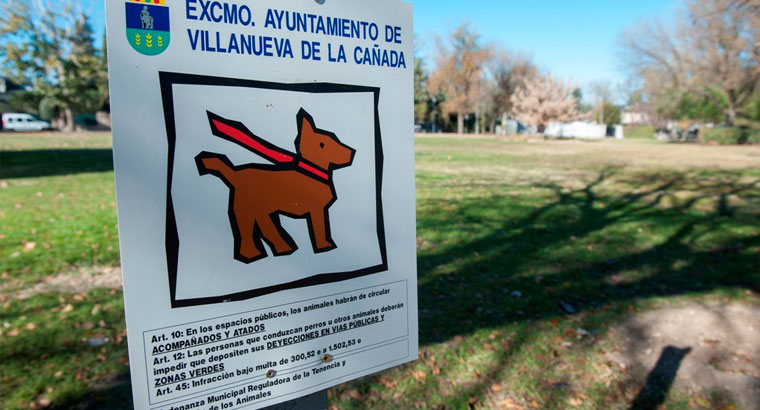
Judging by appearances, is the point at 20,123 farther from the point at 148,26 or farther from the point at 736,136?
the point at 736,136

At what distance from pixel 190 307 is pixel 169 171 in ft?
1.22

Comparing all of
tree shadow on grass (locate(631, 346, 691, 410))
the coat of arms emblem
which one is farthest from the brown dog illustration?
tree shadow on grass (locate(631, 346, 691, 410))

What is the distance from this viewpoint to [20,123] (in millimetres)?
51938

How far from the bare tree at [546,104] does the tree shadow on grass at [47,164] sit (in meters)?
46.3

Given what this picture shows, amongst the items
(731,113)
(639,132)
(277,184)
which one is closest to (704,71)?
(731,113)

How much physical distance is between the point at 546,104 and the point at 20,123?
187 ft

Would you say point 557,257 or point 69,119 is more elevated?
point 69,119

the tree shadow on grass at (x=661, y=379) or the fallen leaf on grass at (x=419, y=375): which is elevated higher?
the fallen leaf on grass at (x=419, y=375)

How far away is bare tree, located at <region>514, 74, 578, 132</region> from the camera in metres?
54.7

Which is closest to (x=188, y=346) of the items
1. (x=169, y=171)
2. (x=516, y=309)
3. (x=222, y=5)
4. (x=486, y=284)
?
(x=169, y=171)

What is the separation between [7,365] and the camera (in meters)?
3.79

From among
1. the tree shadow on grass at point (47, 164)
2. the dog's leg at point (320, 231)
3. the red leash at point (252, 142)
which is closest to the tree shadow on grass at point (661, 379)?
the dog's leg at point (320, 231)

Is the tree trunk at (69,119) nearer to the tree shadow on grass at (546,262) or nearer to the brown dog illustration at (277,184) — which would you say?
the tree shadow on grass at (546,262)

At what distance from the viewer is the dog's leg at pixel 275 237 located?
1.40 meters
